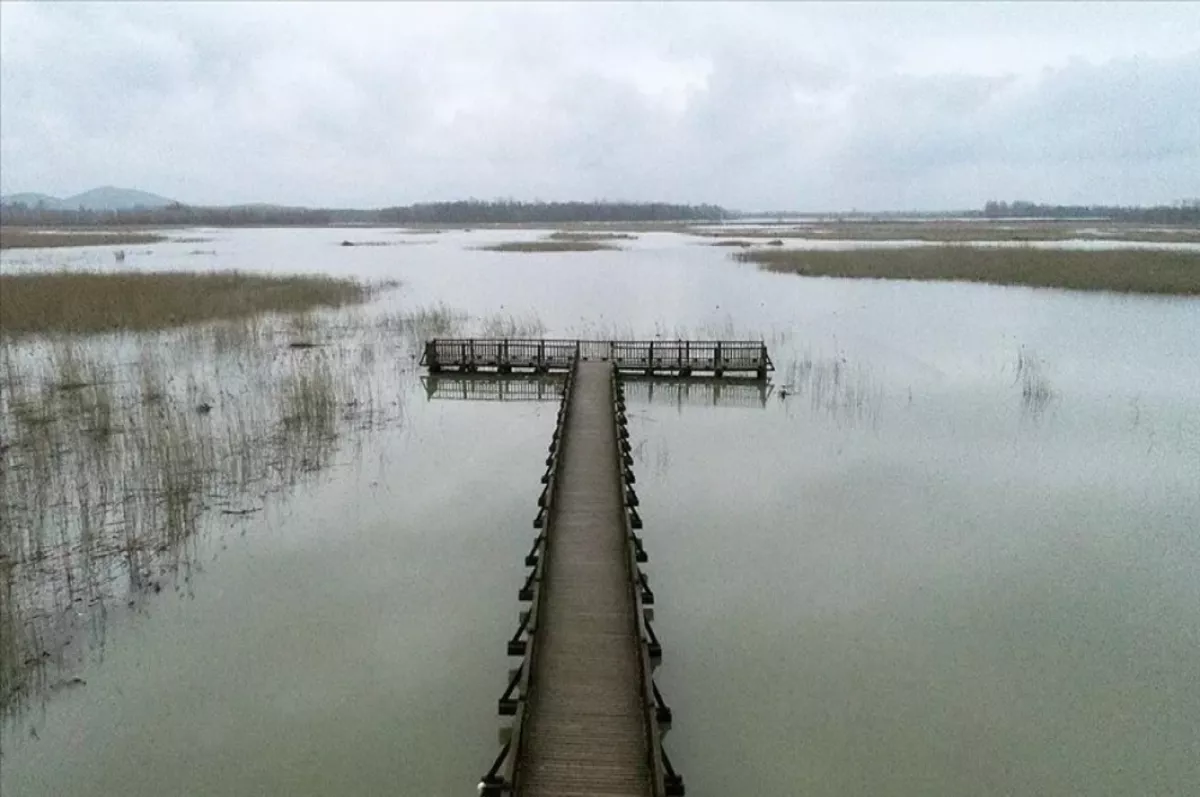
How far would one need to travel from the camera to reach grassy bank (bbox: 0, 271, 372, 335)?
3409 cm

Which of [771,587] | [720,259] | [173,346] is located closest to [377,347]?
[173,346]

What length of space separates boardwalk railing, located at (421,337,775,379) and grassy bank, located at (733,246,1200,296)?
2971 centimetres

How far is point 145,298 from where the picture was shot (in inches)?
1524

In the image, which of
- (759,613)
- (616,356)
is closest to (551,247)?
(616,356)

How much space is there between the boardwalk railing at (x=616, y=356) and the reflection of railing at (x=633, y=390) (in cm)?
46

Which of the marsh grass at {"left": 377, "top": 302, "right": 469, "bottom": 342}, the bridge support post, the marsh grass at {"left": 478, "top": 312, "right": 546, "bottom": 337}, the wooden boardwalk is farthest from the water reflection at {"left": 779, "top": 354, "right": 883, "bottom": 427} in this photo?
the marsh grass at {"left": 377, "top": 302, "right": 469, "bottom": 342}

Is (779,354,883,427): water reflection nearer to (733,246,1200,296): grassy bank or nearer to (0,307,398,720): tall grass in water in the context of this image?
(0,307,398,720): tall grass in water

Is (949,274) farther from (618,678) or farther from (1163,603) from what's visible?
(618,678)

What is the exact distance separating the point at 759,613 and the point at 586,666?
415 cm

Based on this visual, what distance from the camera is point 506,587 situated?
13.0 metres

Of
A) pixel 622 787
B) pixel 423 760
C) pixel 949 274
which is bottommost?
pixel 423 760

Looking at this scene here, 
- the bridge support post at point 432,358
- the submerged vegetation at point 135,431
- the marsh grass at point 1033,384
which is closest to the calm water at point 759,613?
the marsh grass at point 1033,384

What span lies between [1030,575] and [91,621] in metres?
15.7

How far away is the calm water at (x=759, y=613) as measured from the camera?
9055 mm
